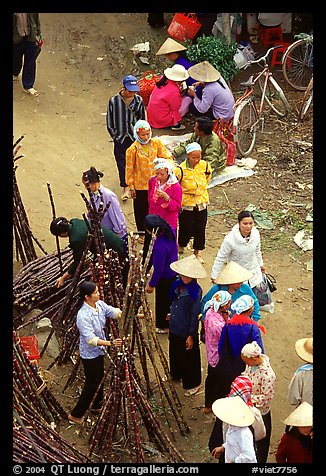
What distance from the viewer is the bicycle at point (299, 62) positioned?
10414 mm

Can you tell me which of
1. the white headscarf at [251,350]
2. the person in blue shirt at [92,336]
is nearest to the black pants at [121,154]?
the person in blue shirt at [92,336]

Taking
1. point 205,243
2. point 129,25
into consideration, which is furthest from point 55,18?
point 205,243

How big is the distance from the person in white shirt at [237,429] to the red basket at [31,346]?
6.51 feet

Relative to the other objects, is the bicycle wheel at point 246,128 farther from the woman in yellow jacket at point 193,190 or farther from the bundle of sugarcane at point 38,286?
the bundle of sugarcane at point 38,286

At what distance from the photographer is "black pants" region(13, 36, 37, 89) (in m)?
9.92

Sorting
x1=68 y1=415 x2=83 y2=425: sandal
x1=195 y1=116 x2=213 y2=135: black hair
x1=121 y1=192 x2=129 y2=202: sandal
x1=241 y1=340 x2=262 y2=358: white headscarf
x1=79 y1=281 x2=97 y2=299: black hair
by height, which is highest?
x1=195 y1=116 x2=213 y2=135: black hair

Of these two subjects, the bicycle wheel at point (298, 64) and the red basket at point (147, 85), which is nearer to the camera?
the red basket at point (147, 85)

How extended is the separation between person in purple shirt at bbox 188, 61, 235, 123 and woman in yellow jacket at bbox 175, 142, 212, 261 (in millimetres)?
1987

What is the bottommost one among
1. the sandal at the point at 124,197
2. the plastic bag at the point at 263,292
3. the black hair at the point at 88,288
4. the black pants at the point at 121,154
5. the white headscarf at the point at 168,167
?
the plastic bag at the point at 263,292

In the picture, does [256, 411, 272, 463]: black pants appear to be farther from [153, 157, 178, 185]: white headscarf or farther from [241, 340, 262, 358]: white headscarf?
[153, 157, 178, 185]: white headscarf

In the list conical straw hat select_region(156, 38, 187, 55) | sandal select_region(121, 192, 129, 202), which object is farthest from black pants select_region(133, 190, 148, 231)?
conical straw hat select_region(156, 38, 187, 55)

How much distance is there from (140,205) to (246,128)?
2.39m

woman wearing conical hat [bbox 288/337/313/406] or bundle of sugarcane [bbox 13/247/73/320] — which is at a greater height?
bundle of sugarcane [bbox 13/247/73/320]

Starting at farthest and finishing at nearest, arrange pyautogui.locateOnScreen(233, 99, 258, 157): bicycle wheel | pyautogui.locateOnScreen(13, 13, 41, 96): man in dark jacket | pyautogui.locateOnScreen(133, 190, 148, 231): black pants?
pyautogui.locateOnScreen(13, 13, 41, 96): man in dark jacket → pyautogui.locateOnScreen(233, 99, 258, 157): bicycle wheel → pyautogui.locateOnScreen(133, 190, 148, 231): black pants
